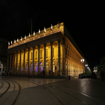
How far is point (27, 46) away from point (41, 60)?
874 cm

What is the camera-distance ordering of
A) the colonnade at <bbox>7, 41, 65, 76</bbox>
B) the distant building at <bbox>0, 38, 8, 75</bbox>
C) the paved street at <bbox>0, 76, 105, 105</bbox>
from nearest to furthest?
1. the paved street at <bbox>0, 76, 105, 105</bbox>
2. the colonnade at <bbox>7, 41, 65, 76</bbox>
3. the distant building at <bbox>0, 38, 8, 75</bbox>

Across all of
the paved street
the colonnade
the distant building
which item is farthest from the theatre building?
the paved street

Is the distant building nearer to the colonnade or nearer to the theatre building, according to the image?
the colonnade

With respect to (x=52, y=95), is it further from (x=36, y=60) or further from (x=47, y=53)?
(x=36, y=60)

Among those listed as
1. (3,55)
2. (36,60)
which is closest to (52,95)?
(36,60)

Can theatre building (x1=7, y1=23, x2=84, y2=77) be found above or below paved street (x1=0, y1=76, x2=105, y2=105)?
above

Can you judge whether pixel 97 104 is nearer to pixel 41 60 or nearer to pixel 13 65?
pixel 41 60

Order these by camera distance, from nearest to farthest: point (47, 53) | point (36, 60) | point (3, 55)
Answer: point (47, 53) → point (36, 60) → point (3, 55)

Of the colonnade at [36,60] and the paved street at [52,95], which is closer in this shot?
the paved street at [52,95]

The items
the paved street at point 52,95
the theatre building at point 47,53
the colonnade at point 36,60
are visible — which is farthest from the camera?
the colonnade at point 36,60

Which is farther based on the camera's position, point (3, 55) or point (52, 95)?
point (3, 55)

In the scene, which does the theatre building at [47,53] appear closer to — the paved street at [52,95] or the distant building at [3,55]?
the distant building at [3,55]

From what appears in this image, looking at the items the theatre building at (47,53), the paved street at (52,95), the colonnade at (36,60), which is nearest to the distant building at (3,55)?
the colonnade at (36,60)

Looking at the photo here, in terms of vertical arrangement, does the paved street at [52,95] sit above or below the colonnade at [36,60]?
below
